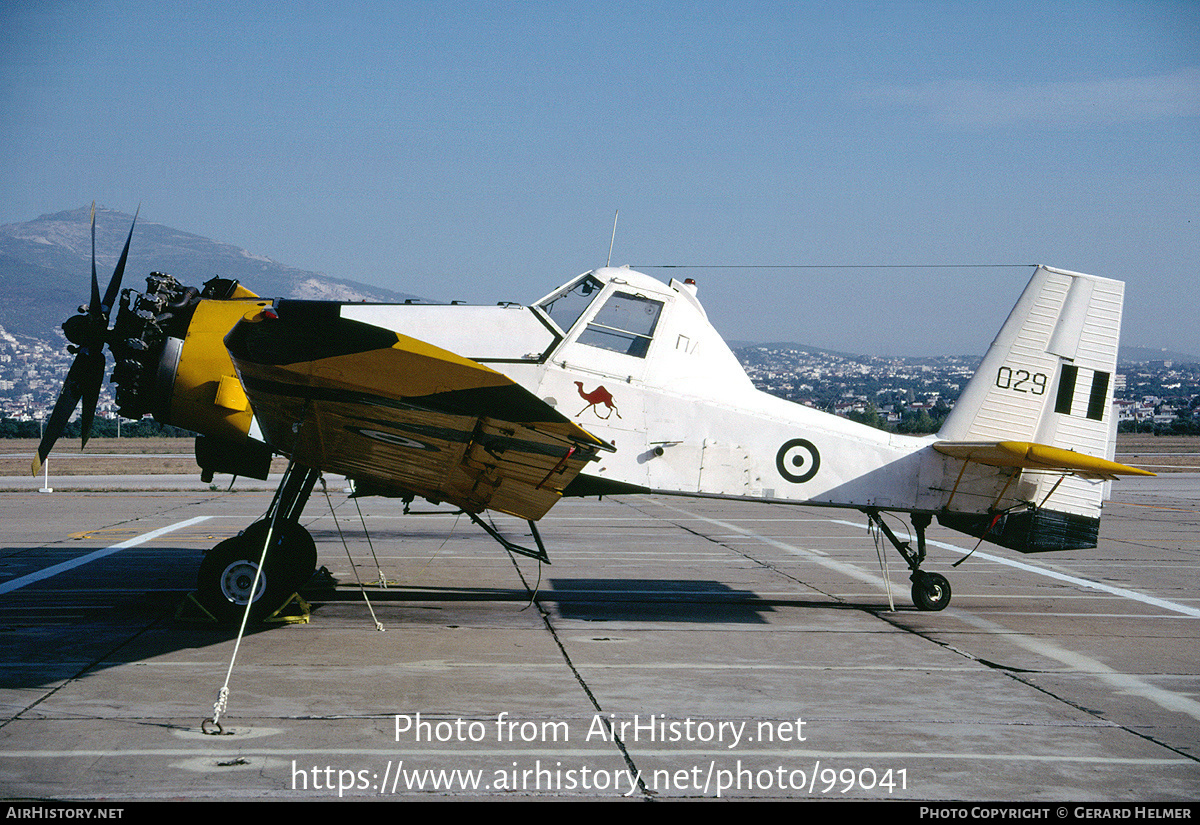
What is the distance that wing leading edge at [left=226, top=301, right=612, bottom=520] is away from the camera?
21.8 feet

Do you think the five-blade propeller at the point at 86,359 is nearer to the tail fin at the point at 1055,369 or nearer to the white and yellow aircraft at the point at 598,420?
the white and yellow aircraft at the point at 598,420

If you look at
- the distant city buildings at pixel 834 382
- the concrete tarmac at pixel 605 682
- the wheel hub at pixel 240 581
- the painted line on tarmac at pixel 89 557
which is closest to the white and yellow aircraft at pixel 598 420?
the wheel hub at pixel 240 581

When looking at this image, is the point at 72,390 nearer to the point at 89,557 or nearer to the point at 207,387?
the point at 207,387

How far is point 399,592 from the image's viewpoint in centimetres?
1102

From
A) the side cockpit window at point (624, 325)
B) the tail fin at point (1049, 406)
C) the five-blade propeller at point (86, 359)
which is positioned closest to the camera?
the five-blade propeller at point (86, 359)

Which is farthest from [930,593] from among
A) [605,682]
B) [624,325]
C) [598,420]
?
[605,682]

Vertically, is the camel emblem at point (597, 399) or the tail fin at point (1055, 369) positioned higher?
the tail fin at point (1055, 369)

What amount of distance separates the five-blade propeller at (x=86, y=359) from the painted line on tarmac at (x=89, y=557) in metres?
2.30

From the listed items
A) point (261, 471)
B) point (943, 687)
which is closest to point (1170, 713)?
point (943, 687)

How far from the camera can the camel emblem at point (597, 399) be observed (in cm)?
925

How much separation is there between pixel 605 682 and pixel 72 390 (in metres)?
6.42

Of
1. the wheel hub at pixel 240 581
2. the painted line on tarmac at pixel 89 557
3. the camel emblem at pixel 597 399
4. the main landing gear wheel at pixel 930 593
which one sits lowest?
the painted line on tarmac at pixel 89 557

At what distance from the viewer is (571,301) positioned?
373 inches

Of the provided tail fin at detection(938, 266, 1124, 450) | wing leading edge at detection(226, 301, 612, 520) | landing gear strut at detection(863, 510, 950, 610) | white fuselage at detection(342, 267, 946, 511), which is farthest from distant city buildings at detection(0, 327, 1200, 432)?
wing leading edge at detection(226, 301, 612, 520)
